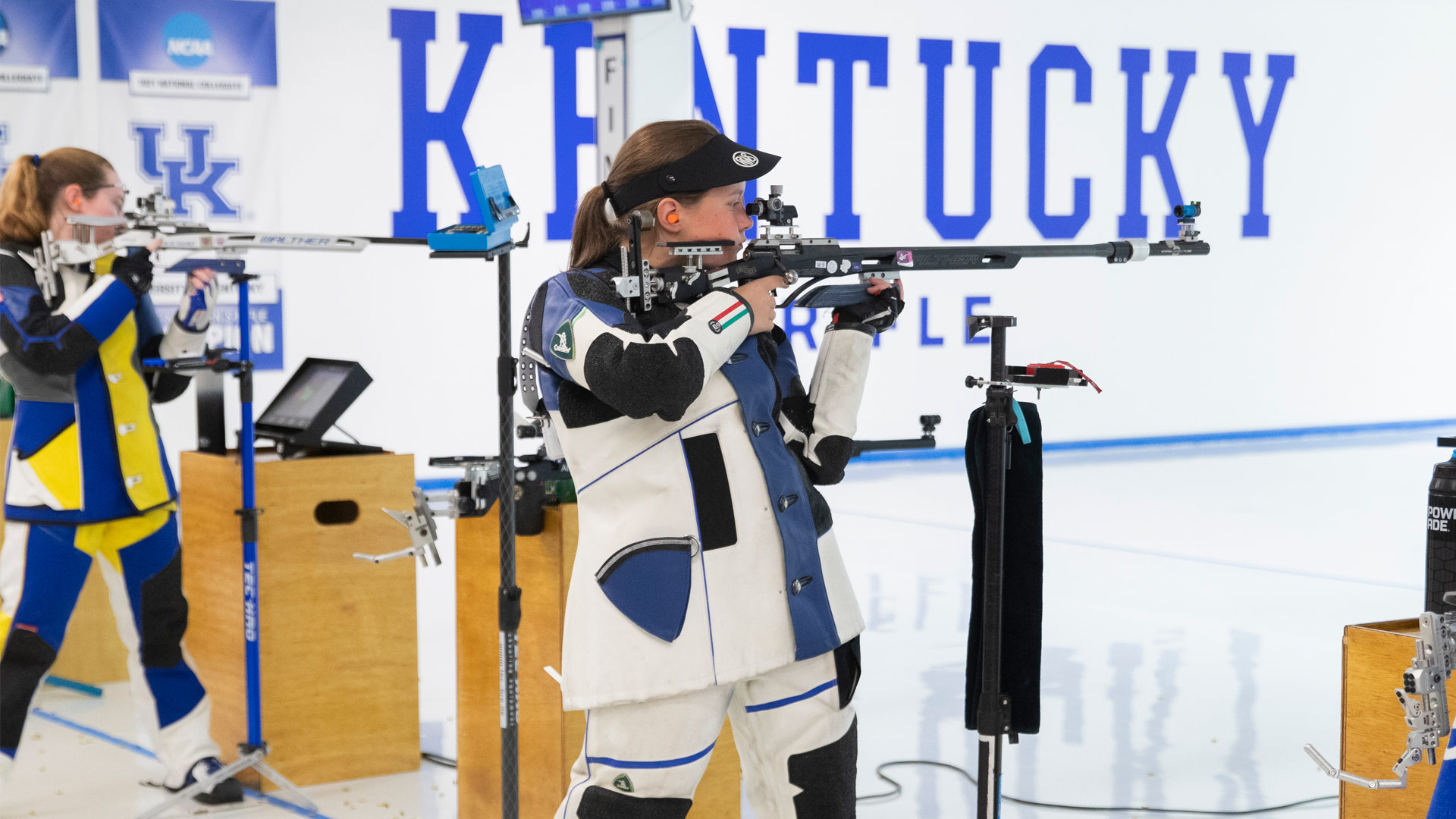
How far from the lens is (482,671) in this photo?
3021 mm

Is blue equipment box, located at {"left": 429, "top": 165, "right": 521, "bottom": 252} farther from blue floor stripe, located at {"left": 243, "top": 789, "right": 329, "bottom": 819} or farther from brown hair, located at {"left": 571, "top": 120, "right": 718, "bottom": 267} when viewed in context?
blue floor stripe, located at {"left": 243, "top": 789, "right": 329, "bottom": 819}

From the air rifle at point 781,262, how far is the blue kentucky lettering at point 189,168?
6.00m

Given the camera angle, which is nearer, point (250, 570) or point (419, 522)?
point (419, 522)

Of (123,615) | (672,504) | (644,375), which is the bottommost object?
(123,615)

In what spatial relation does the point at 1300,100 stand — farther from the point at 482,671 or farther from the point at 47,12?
the point at 482,671

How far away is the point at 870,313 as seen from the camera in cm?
210

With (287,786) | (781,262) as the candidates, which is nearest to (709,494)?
(781,262)

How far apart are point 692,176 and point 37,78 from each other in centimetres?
628

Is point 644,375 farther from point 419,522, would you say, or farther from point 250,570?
point 250,570

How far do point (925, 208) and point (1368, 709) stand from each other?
7311 millimetres

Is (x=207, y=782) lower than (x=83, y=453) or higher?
lower

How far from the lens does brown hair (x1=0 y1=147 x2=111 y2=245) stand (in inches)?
127

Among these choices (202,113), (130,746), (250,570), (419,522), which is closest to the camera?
(419,522)

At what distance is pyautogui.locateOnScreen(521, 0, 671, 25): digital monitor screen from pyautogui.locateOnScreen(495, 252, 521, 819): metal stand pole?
6.68ft
